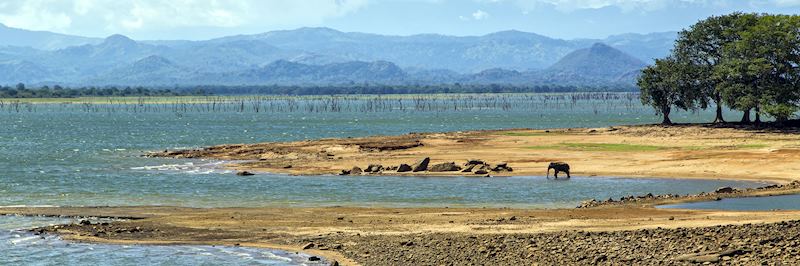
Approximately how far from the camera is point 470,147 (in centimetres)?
7994

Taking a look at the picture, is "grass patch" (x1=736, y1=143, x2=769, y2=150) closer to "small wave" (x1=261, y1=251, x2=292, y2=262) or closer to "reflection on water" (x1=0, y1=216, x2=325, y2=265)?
"small wave" (x1=261, y1=251, x2=292, y2=262)

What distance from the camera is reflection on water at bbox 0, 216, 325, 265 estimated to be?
1226 inches

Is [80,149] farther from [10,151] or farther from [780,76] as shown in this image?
[780,76]

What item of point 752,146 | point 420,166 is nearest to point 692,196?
point 420,166

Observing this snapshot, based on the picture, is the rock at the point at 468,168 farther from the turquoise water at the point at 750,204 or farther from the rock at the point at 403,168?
the turquoise water at the point at 750,204

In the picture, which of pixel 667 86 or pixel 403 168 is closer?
pixel 403 168

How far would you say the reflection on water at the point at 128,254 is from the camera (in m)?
31.1

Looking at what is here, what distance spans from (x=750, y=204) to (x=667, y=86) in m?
59.1

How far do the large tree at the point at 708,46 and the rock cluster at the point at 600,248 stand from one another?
70504 mm

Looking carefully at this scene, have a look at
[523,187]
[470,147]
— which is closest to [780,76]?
[470,147]

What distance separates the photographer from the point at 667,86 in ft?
331

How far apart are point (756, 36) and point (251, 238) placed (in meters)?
66.1

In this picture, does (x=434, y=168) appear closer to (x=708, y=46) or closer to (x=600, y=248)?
(x=600, y=248)

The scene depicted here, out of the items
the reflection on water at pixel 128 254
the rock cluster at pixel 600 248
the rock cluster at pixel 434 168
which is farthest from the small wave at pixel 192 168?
the rock cluster at pixel 600 248
